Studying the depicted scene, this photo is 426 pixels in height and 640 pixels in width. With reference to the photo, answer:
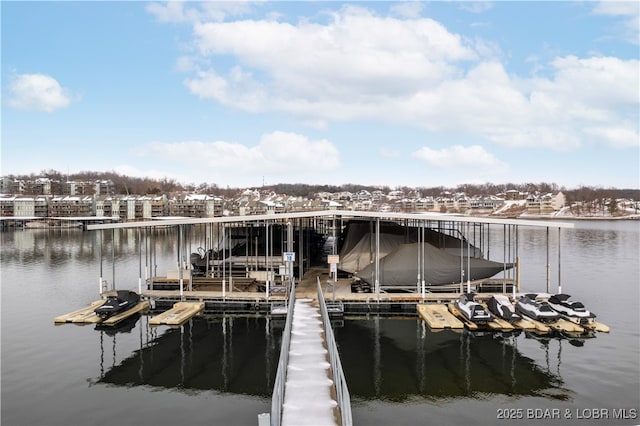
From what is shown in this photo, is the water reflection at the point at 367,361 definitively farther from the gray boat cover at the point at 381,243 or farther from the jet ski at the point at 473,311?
the gray boat cover at the point at 381,243

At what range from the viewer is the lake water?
13.0 metres

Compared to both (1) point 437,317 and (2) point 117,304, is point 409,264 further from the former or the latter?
(2) point 117,304

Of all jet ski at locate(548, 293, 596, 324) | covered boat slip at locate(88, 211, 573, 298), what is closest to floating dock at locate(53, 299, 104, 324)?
covered boat slip at locate(88, 211, 573, 298)

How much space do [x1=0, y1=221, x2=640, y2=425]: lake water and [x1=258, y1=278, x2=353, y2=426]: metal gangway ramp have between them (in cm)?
142

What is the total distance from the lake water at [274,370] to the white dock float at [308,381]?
1.42m

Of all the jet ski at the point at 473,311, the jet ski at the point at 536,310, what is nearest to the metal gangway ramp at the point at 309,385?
the jet ski at the point at 473,311

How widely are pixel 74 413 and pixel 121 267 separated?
33.0 metres

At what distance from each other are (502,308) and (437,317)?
9.79ft

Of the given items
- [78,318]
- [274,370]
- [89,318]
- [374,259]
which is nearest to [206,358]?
[274,370]

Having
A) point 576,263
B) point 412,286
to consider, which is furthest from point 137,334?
point 576,263

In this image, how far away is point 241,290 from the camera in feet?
88.1

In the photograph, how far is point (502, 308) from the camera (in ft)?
69.3

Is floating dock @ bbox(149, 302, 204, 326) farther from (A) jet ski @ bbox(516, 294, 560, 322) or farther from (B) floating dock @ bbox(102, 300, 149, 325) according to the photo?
(A) jet ski @ bbox(516, 294, 560, 322)


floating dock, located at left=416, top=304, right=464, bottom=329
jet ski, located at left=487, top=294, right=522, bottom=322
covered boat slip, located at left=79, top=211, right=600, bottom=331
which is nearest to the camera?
floating dock, located at left=416, top=304, right=464, bottom=329
